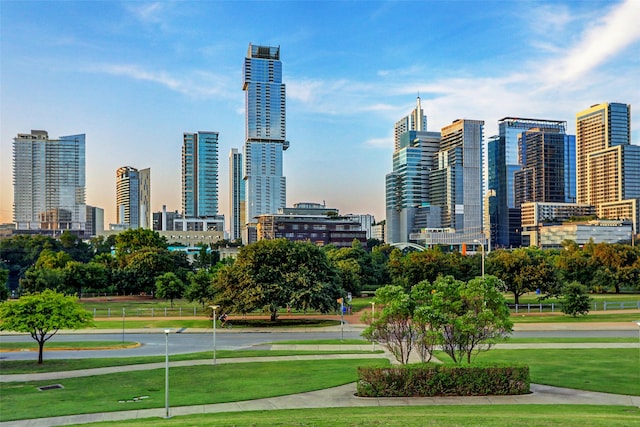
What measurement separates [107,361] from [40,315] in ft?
16.2

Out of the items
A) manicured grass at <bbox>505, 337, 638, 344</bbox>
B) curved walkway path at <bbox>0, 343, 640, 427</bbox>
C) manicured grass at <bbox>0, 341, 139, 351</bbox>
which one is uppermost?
curved walkway path at <bbox>0, 343, 640, 427</bbox>

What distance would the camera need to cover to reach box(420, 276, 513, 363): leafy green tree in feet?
89.1

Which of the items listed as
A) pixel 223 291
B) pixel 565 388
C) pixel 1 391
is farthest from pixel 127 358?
pixel 565 388

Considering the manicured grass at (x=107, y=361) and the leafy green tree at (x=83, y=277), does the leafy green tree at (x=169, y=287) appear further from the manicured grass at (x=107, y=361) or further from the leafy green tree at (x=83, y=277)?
the manicured grass at (x=107, y=361)

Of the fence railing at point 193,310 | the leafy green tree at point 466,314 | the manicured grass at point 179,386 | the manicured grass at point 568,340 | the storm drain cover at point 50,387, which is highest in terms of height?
the leafy green tree at point 466,314

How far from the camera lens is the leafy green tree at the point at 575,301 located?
195ft

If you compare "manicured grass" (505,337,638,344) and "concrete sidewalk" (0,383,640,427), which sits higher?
"concrete sidewalk" (0,383,640,427)

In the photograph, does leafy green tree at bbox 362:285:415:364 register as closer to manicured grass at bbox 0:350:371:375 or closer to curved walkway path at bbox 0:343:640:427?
curved walkway path at bbox 0:343:640:427

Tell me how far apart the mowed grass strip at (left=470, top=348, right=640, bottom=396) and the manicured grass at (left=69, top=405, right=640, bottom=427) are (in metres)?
4.46

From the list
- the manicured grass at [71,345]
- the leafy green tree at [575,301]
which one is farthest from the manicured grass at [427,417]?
the leafy green tree at [575,301]

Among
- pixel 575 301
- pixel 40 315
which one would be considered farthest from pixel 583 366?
pixel 40 315

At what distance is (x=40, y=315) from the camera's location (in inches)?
1316

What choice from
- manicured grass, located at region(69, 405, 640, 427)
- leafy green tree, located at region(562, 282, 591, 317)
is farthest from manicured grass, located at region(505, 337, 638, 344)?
manicured grass, located at region(69, 405, 640, 427)

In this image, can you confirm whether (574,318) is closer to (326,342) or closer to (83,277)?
(326,342)
